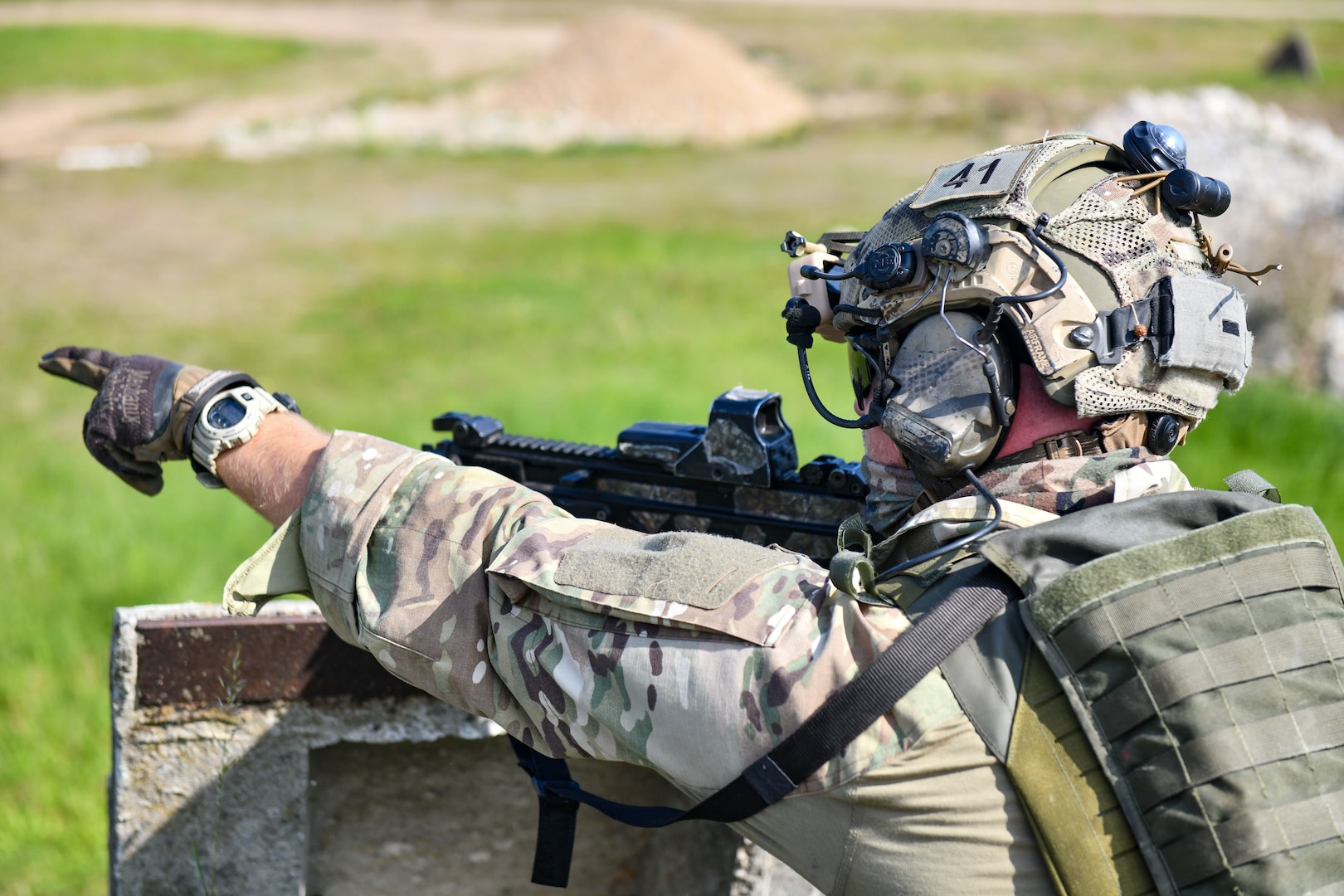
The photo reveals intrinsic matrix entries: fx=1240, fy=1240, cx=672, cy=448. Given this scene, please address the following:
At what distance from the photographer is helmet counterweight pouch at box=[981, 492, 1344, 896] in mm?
1778

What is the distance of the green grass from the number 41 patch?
30.2 m

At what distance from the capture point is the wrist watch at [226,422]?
242 centimetres

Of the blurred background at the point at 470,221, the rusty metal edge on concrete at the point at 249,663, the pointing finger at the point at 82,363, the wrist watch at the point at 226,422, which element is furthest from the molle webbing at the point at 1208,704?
the blurred background at the point at 470,221

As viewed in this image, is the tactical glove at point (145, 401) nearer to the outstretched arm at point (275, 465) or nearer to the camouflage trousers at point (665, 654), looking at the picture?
the outstretched arm at point (275, 465)

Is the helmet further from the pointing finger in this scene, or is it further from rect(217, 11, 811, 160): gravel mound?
rect(217, 11, 811, 160): gravel mound

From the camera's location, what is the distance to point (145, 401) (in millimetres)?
2492

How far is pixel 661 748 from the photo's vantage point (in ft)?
6.37

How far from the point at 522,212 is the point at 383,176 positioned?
11.5 ft

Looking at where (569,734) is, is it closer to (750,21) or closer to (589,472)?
(589,472)

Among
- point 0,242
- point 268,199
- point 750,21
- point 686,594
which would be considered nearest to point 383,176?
point 268,199

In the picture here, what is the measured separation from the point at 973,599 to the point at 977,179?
77 centimetres

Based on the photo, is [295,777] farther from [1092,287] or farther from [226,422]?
[1092,287]

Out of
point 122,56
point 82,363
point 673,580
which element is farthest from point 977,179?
point 122,56

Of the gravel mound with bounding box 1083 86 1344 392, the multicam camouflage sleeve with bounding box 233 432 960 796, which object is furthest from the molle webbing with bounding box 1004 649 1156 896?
the gravel mound with bounding box 1083 86 1344 392
